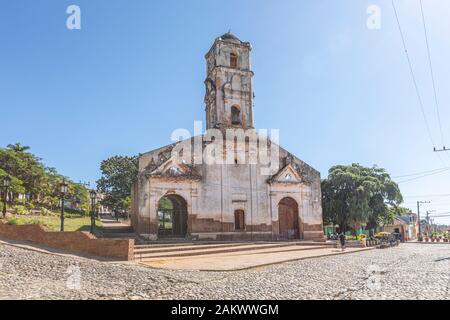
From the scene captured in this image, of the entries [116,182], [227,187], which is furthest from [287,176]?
[116,182]

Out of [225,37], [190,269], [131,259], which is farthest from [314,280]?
[225,37]

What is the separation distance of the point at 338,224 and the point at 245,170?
14.1 m

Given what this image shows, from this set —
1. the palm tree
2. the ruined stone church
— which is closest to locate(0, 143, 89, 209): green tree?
the palm tree

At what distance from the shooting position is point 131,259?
14430 mm

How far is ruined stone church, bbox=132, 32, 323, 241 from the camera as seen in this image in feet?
75.0

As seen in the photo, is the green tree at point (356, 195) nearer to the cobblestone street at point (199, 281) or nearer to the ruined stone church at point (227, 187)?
the ruined stone church at point (227, 187)

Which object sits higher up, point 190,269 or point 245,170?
point 245,170

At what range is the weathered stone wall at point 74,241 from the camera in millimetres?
14445

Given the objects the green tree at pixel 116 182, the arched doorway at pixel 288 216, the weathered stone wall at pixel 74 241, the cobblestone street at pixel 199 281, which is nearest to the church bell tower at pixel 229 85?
the arched doorway at pixel 288 216

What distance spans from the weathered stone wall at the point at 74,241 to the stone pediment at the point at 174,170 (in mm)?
7557

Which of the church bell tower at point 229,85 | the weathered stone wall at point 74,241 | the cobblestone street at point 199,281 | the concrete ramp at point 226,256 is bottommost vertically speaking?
the concrete ramp at point 226,256
